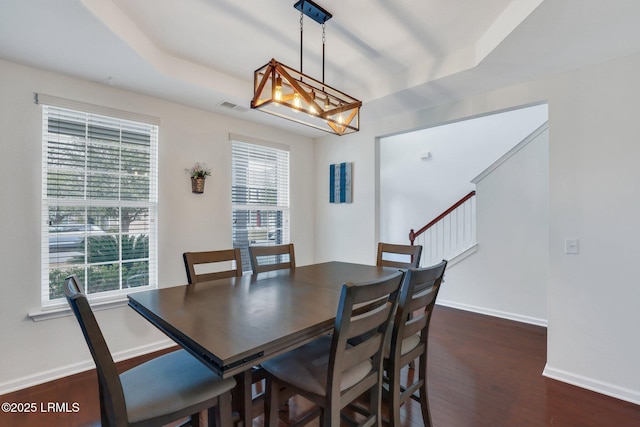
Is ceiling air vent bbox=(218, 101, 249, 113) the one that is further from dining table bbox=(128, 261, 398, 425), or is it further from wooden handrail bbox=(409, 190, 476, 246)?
wooden handrail bbox=(409, 190, 476, 246)

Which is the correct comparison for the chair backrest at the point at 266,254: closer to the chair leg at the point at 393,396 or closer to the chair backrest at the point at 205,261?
the chair backrest at the point at 205,261

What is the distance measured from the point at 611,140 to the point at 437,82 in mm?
1394

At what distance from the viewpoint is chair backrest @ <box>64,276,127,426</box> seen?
3.35 feet

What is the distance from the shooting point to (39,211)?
2391mm

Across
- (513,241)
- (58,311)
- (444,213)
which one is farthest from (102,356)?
(444,213)

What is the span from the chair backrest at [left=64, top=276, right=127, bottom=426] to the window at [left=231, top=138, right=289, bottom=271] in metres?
2.60

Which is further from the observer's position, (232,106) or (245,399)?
(232,106)

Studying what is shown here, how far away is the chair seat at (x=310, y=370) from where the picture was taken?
1366mm

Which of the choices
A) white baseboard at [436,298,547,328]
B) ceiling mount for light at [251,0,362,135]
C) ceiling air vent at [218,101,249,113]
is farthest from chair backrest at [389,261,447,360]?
white baseboard at [436,298,547,328]

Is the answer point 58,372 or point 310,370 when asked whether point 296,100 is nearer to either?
point 310,370

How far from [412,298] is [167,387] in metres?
1.25

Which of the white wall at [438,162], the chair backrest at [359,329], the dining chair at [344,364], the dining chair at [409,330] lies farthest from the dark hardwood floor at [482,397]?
the white wall at [438,162]

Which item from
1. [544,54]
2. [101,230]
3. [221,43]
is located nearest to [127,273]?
[101,230]

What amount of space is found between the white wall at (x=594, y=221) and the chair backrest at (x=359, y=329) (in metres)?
1.93
